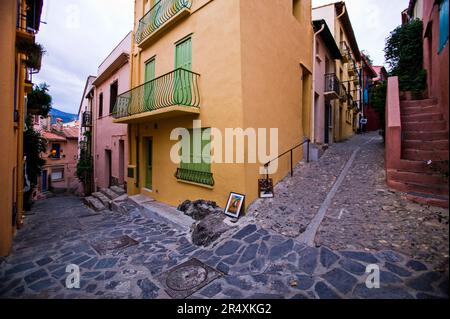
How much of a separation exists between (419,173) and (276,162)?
3.25m

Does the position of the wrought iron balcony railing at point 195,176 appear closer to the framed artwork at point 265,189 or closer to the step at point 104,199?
the framed artwork at point 265,189

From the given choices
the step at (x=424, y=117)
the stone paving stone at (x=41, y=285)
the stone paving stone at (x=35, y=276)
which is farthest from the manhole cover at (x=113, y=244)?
the step at (x=424, y=117)

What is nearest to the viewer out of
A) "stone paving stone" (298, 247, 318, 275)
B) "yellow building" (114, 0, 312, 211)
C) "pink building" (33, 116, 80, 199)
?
"stone paving stone" (298, 247, 318, 275)

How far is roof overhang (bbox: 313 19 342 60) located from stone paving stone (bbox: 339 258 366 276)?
398 inches

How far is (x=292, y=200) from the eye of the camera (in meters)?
5.50

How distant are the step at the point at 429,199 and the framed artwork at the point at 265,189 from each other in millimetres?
2853

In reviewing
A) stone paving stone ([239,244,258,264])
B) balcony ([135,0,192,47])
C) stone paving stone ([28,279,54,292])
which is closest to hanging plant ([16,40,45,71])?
balcony ([135,0,192,47])

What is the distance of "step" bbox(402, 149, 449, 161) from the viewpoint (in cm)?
441

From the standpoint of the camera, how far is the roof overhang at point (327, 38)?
964 cm

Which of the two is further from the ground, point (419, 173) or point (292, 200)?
point (419, 173)

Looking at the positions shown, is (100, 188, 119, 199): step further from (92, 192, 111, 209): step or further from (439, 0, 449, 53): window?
(439, 0, 449, 53): window
